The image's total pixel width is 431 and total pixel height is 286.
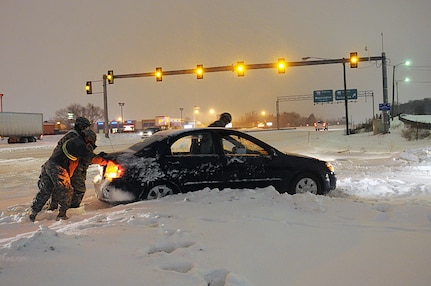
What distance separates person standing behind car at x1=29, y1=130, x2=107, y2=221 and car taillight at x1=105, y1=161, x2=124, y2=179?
0.28m

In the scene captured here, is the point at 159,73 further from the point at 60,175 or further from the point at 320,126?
the point at 320,126

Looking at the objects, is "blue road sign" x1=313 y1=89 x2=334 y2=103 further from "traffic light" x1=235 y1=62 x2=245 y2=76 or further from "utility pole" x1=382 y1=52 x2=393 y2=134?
"traffic light" x1=235 y1=62 x2=245 y2=76

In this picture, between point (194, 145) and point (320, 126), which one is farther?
point (320, 126)

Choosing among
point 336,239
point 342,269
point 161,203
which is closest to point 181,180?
point 161,203

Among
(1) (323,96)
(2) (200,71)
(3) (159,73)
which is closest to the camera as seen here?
(2) (200,71)

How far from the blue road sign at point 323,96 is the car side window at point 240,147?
2117 inches

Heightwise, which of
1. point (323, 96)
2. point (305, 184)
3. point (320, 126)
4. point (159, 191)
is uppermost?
point (323, 96)

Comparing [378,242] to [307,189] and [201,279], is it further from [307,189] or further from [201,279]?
[307,189]

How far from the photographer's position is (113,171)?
6.10 metres

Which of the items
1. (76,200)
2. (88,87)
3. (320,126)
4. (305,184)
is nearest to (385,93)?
(88,87)

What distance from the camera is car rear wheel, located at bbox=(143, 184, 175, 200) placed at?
6145 mm

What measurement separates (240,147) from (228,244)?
325cm

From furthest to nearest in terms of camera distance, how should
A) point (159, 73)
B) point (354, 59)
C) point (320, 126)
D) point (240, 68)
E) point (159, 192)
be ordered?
1. point (320, 126)
2. point (159, 73)
3. point (240, 68)
4. point (354, 59)
5. point (159, 192)

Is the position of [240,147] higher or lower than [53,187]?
higher
